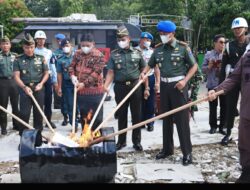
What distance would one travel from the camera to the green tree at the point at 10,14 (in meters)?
26.1

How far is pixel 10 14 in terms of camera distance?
89.7 ft

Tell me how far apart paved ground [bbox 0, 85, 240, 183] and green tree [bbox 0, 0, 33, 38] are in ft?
62.9

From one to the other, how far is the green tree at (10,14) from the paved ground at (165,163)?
62.9 ft

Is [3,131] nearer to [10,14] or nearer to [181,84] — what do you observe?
[181,84]

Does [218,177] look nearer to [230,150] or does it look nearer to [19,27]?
[230,150]

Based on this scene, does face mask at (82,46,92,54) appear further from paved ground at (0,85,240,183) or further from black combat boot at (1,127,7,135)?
black combat boot at (1,127,7,135)

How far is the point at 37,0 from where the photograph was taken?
150ft

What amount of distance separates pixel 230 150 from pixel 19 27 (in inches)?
859

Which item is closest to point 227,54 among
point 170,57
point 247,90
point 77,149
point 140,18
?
point 170,57

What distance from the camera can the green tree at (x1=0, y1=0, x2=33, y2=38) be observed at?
2606 cm

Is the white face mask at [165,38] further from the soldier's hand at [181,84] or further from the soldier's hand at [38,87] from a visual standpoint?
the soldier's hand at [38,87]

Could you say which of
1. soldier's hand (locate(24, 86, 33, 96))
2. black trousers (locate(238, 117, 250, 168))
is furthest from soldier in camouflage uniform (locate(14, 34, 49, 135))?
black trousers (locate(238, 117, 250, 168))

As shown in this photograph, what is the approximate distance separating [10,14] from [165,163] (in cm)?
2353

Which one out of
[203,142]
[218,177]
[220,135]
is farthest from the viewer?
[220,135]
